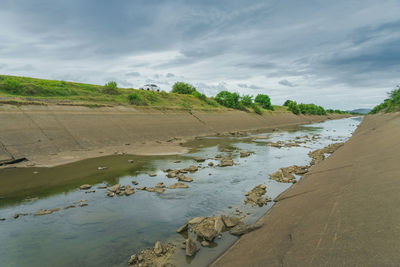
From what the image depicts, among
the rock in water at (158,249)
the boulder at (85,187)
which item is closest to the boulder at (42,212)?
the boulder at (85,187)

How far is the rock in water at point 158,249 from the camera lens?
5.04 metres

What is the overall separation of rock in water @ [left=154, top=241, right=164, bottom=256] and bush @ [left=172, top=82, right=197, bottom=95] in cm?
6528

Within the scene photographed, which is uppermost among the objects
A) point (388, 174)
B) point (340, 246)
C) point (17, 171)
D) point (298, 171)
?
point (388, 174)

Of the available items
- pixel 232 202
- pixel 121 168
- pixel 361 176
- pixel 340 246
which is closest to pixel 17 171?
pixel 121 168

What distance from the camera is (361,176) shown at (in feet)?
22.5

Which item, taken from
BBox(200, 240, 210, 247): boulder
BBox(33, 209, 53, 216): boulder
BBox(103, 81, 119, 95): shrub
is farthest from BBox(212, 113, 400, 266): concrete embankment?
BBox(103, 81, 119, 95): shrub

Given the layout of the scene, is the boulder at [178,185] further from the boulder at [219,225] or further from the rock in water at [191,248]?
the rock in water at [191,248]

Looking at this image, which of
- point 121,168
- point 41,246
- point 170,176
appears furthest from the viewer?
point 121,168

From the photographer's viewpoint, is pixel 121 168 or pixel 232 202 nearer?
pixel 232 202

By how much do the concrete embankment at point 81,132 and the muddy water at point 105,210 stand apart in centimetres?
350

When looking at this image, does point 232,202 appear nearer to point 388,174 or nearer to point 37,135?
point 388,174

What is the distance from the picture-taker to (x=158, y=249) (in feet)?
16.8

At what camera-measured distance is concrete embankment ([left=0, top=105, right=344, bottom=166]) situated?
1574cm

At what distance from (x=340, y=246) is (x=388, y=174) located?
4.13 m
